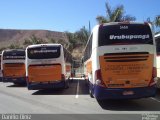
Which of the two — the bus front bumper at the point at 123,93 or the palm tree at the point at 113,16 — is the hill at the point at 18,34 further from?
the bus front bumper at the point at 123,93

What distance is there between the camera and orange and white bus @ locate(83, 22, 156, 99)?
14500 mm

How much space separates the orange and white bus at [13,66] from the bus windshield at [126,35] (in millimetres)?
15202

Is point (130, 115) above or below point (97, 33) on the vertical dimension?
below

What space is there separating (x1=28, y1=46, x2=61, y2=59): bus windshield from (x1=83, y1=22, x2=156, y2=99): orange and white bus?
24.6 ft

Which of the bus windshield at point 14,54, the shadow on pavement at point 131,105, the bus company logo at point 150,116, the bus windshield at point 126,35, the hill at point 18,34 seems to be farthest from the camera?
the hill at point 18,34

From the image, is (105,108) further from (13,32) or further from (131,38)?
(13,32)

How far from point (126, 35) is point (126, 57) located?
2.89ft

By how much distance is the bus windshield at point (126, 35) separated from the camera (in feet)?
48.1

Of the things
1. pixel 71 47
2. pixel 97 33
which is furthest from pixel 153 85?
pixel 71 47

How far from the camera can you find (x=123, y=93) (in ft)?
47.4

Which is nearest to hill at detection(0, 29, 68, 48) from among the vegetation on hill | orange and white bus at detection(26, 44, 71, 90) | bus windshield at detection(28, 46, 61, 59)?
the vegetation on hill

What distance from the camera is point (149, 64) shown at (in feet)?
48.0

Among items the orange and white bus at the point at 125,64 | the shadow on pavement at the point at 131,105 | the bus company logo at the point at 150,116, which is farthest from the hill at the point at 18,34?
the bus company logo at the point at 150,116

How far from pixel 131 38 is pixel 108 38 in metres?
0.92
